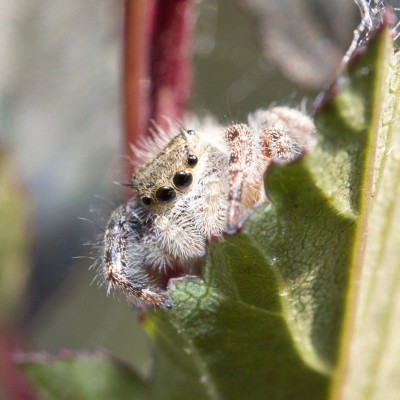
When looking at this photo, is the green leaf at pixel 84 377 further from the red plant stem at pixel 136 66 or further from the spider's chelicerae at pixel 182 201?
the red plant stem at pixel 136 66

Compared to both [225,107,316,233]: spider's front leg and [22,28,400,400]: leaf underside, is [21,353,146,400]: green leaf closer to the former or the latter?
[22,28,400,400]: leaf underside

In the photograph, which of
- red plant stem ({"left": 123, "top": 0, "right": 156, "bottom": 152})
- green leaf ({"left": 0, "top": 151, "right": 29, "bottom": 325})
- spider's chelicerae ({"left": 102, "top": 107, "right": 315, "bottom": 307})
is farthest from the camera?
green leaf ({"left": 0, "top": 151, "right": 29, "bottom": 325})

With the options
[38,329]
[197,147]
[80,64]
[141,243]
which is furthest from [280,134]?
[80,64]

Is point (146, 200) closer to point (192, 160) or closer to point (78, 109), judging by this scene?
point (192, 160)

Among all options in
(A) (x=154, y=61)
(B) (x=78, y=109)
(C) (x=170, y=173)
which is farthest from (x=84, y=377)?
(B) (x=78, y=109)

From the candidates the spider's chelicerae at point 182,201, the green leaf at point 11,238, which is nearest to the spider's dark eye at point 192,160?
the spider's chelicerae at point 182,201

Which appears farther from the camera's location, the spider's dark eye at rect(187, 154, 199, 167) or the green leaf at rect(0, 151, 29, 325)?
the green leaf at rect(0, 151, 29, 325)

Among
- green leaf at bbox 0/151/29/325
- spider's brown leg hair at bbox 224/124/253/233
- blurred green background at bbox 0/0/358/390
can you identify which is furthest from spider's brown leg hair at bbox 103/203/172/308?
blurred green background at bbox 0/0/358/390
